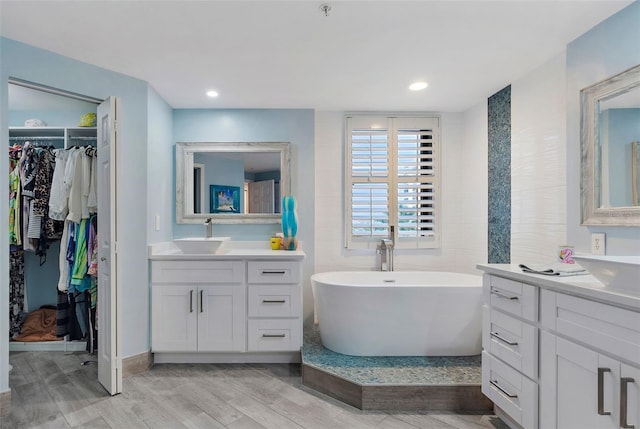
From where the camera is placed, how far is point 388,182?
334 cm

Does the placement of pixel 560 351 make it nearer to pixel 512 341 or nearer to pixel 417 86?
pixel 512 341

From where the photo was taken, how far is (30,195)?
272cm

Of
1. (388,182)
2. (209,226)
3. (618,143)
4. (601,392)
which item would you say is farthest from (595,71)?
(209,226)

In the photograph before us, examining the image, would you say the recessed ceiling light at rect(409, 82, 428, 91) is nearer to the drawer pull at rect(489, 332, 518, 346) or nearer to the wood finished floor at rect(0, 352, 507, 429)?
the drawer pull at rect(489, 332, 518, 346)

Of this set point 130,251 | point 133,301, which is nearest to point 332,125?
point 130,251

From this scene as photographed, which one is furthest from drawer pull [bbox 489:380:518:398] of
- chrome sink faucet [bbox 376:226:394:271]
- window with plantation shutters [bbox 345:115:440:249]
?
window with plantation shutters [bbox 345:115:440:249]

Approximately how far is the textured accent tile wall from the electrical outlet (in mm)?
845

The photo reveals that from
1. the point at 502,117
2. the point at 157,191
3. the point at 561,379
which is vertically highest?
the point at 502,117

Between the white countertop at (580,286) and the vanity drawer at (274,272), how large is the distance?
1437 mm

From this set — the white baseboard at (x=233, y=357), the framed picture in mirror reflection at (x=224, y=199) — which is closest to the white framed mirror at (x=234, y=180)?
the framed picture in mirror reflection at (x=224, y=199)

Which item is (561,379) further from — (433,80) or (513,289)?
(433,80)

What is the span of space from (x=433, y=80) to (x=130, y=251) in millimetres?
2704

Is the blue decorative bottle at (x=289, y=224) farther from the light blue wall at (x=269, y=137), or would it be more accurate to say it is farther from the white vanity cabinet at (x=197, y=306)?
the white vanity cabinet at (x=197, y=306)

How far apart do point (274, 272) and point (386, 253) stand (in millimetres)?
1221
